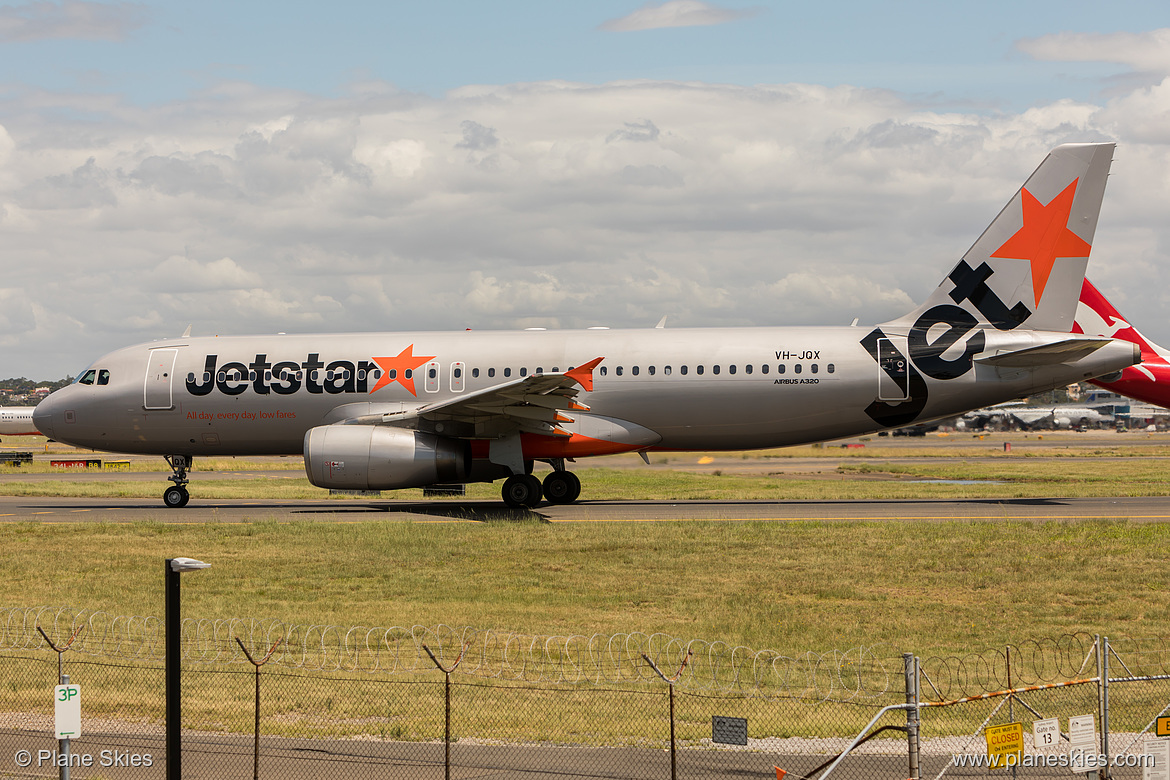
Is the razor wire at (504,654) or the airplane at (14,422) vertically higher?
the airplane at (14,422)

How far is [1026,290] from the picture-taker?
30.3 m

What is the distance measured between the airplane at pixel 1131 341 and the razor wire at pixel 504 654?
2507cm

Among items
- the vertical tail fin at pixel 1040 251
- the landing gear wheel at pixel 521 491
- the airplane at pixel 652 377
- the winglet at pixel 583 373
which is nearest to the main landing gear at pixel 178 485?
the airplane at pixel 652 377

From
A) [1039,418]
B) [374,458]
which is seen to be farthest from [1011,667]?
[1039,418]

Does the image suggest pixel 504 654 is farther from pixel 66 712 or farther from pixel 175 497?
pixel 175 497

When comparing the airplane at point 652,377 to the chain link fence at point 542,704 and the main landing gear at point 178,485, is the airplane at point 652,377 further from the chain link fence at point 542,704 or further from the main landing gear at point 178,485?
the chain link fence at point 542,704

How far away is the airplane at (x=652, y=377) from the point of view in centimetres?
2927

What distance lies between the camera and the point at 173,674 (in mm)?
9367

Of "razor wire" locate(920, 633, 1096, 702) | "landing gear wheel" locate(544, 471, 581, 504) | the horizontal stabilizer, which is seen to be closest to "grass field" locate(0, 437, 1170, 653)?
"razor wire" locate(920, 633, 1096, 702)

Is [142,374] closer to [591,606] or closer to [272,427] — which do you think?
[272,427]

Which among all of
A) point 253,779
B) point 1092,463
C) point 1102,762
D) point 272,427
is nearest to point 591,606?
point 253,779

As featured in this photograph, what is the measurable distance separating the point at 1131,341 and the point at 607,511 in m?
18.4

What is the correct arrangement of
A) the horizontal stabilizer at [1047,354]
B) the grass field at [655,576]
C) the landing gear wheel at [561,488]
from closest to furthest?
1. the grass field at [655,576]
2. the horizontal stabilizer at [1047,354]
3. the landing gear wheel at [561,488]

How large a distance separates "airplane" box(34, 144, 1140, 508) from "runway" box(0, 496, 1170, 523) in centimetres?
164
